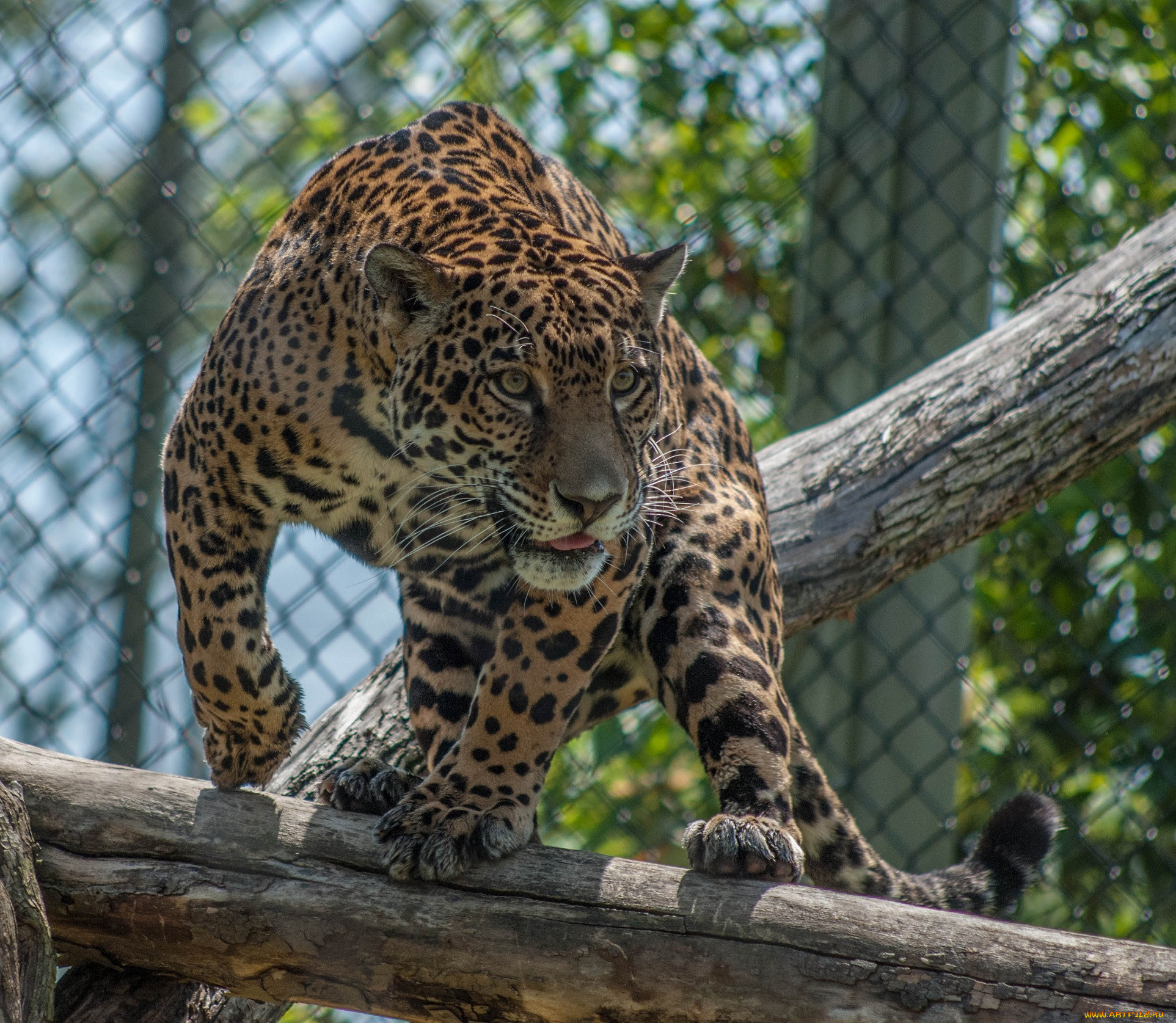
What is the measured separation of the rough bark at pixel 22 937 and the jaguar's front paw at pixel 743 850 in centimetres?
110

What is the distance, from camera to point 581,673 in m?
2.61

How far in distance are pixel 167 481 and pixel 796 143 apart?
393 centimetres

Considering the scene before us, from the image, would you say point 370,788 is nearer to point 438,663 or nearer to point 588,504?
point 438,663

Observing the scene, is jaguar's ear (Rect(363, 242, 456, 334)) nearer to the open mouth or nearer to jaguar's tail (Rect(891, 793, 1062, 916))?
the open mouth

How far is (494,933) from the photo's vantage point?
2232 millimetres

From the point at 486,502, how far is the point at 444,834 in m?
0.63

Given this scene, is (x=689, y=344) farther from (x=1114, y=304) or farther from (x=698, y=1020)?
(x=698, y=1020)

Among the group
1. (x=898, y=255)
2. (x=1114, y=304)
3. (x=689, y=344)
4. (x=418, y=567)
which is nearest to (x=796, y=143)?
(x=898, y=255)

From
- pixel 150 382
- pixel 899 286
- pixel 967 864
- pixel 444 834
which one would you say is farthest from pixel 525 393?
pixel 150 382

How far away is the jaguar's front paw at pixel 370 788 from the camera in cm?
279

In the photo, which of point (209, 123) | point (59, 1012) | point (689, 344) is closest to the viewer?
point (59, 1012)

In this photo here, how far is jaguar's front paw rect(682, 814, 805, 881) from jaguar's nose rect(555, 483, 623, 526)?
1.96 ft

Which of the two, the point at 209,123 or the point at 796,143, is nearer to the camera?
the point at 796,143

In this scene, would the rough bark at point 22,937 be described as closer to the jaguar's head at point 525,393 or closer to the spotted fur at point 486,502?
the spotted fur at point 486,502
